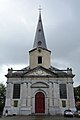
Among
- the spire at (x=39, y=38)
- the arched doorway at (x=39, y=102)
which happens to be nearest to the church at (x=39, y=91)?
the arched doorway at (x=39, y=102)

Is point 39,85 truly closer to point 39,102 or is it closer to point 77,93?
point 39,102

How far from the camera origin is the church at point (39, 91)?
104ft

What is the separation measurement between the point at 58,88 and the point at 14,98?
807cm

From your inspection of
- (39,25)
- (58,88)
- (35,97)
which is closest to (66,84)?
(58,88)

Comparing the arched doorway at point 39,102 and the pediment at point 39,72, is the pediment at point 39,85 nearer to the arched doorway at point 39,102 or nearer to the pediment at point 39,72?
the arched doorway at point 39,102

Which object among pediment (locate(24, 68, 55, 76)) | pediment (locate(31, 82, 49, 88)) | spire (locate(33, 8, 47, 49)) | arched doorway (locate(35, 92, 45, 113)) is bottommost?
arched doorway (locate(35, 92, 45, 113))

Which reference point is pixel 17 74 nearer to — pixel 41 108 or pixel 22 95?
pixel 22 95

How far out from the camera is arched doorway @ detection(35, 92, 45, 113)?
32062 mm

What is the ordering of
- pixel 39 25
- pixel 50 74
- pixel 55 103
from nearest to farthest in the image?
1. pixel 55 103
2. pixel 50 74
3. pixel 39 25

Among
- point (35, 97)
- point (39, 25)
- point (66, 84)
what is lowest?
point (35, 97)

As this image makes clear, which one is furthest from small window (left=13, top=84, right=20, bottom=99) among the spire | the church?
the spire

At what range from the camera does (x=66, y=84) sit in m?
33.4

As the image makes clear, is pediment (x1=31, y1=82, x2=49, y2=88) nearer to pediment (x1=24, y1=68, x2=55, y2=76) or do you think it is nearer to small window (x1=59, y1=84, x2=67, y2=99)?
pediment (x1=24, y1=68, x2=55, y2=76)

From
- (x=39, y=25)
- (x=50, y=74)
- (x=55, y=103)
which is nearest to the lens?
(x=55, y=103)
